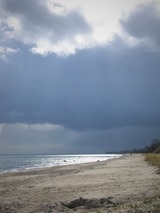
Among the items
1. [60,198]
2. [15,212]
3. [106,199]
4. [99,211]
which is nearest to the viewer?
[99,211]

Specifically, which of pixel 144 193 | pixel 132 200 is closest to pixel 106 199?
pixel 132 200

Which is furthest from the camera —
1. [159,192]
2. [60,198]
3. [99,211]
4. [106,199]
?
[60,198]

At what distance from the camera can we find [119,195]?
703 inches

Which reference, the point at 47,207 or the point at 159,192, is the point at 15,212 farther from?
the point at 159,192

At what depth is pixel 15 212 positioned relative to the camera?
15.3 meters

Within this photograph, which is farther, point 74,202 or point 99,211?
point 74,202

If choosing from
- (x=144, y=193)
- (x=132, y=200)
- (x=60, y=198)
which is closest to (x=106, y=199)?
(x=132, y=200)

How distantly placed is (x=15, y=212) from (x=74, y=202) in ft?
10.6

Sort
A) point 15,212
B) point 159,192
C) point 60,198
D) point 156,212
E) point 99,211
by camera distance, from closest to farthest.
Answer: point 156,212, point 99,211, point 15,212, point 159,192, point 60,198

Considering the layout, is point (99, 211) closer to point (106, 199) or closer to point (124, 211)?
point (124, 211)

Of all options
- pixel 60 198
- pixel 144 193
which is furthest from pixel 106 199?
pixel 60 198

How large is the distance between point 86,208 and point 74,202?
66.7 inches

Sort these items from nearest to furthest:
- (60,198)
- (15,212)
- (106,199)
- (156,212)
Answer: (156,212) → (15,212) → (106,199) → (60,198)

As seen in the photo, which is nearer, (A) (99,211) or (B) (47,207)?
(A) (99,211)
